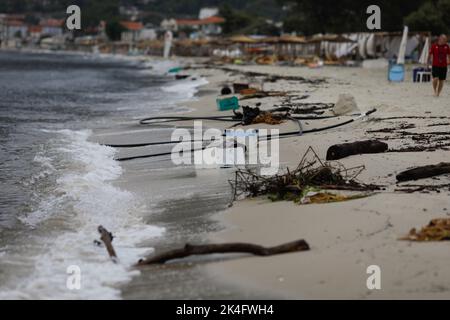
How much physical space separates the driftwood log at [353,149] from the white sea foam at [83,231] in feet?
10.4

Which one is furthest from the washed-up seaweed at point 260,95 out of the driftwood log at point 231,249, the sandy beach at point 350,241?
the driftwood log at point 231,249

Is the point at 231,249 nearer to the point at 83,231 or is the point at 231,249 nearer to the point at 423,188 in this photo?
the point at 83,231

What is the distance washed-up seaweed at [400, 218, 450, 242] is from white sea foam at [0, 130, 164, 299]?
259 cm

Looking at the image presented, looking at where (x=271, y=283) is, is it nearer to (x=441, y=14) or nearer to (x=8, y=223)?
(x=8, y=223)

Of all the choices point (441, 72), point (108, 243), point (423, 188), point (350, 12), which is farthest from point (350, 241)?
point (350, 12)

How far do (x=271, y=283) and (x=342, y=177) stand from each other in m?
3.54

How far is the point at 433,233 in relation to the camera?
625cm

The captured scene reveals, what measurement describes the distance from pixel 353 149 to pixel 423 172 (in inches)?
82.5

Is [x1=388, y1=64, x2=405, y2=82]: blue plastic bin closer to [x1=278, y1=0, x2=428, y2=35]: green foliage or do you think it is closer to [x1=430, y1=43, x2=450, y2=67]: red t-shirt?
[x1=430, y1=43, x2=450, y2=67]: red t-shirt

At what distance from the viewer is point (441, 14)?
44.5 meters

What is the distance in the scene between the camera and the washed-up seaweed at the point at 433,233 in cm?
621

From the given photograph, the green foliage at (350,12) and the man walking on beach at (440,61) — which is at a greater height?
the green foliage at (350,12)

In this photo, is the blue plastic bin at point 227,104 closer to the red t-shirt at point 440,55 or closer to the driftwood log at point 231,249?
the red t-shirt at point 440,55
